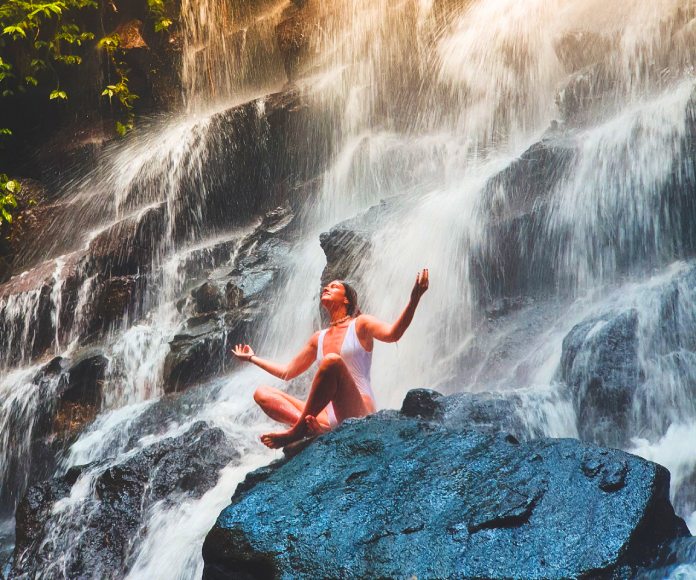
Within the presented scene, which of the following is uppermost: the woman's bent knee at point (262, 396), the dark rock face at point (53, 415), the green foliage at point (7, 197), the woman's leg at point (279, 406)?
the green foliage at point (7, 197)

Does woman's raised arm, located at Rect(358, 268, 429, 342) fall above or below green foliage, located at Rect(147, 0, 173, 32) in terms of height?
below

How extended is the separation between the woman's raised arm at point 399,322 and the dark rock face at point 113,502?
5.92 ft

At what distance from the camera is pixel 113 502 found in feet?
16.9

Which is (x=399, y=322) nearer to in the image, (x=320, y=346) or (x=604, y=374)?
(x=320, y=346)

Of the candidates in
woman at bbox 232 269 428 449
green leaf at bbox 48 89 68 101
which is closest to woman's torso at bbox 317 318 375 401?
woman at bbox 232 269 428 449

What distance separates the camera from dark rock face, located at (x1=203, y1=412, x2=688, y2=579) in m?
2.69

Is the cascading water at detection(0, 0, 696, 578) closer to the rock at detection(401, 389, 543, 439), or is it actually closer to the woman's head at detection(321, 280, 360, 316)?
the rock at detection(401, 389, 543, 439)

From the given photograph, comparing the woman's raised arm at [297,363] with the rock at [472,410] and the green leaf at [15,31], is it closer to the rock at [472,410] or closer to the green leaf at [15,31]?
the rock at [472,410]

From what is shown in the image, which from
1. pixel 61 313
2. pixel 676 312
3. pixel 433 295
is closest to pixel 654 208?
pixel 676 312

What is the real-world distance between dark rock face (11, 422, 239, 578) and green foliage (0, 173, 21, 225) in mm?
8406

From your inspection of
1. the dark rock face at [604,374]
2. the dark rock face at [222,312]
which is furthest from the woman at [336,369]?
the dark rock face at [222,312]

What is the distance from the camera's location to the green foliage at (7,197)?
487 inches

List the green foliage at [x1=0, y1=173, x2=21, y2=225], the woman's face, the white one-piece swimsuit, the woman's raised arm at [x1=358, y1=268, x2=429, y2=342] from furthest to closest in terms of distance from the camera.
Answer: the green foliage at [x1=0, y1=173, x2=21, y2=225] → the woman's face → the white one-piece swimsuit → the woman's raised arm at [x1=358, y1=268, x2=429, y2=342]

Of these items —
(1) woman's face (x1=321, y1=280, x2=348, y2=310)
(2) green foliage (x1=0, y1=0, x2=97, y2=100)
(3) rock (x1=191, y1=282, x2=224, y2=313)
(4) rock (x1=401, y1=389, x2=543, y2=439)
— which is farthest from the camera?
(2) green foliage (x1=0, y1=0, x2=97, y2=100)
